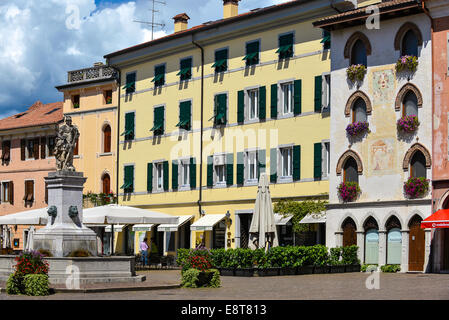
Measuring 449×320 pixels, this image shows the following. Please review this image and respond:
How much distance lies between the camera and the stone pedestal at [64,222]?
28.4 m

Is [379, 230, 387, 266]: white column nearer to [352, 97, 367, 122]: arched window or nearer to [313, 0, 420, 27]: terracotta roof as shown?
[352, 97, 367, 122]: arched window

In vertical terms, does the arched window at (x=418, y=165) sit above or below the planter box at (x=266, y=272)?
above

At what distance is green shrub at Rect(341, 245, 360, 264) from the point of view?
38.9 meters

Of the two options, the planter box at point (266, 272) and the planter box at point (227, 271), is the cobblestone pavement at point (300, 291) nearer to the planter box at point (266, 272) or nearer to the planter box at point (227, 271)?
the planter box at point (266, 272)

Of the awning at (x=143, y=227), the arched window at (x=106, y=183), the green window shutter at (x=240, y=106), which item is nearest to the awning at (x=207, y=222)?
the awning at (x=143, y=227)

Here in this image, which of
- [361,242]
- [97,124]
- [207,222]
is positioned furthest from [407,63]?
[97,124]

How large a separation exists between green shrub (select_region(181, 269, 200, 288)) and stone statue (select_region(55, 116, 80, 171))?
5.68 meters

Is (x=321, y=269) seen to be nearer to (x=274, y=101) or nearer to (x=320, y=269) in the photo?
(x=320, y=269)

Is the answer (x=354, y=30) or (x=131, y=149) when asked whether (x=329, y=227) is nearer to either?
(x=354, y=30)

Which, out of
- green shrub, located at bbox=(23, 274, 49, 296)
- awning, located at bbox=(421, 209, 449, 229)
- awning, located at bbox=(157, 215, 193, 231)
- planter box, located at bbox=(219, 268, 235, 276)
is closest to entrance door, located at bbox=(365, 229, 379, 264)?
awning, located at bbox=(421, 209, 449, 229)

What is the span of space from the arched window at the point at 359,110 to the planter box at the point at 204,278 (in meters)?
16.3

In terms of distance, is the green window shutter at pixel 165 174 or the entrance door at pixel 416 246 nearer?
the entrance door at pixel 416 246
